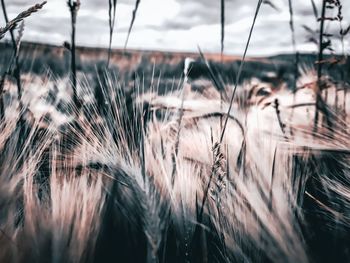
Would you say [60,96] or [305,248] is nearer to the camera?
[305,248]

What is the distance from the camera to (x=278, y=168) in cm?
66

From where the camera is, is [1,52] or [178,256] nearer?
[178,256]

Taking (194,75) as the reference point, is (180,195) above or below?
below

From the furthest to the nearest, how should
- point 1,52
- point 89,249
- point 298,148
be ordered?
point 1,52 < point 298,148 < point 89,249

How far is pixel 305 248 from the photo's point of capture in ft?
1.70

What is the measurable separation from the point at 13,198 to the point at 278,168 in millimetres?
403

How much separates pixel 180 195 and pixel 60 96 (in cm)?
39

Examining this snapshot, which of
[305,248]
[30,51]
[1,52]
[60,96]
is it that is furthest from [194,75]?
[305,248]

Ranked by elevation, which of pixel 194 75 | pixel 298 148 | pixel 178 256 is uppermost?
pixel 194 75

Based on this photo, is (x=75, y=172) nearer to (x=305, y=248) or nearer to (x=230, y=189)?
(x=230, y=189)

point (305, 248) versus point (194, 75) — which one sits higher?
point (194, 75)

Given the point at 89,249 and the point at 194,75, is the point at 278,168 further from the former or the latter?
the point at 194,75

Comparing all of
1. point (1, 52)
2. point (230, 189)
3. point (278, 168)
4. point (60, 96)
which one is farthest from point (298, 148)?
point (1, 52)

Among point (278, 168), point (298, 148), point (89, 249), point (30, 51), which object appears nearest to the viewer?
point (89, 249)
